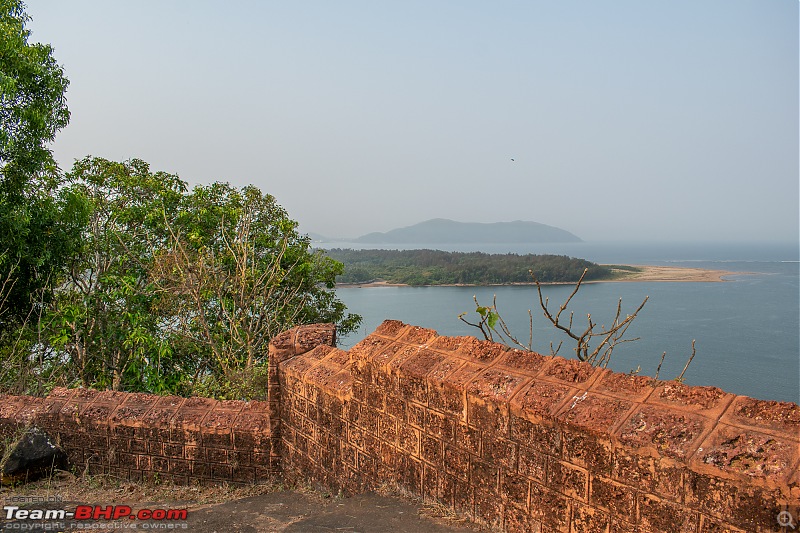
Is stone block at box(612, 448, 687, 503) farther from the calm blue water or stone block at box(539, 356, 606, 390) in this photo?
the calm blue water

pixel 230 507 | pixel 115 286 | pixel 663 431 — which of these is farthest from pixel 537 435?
pixel 115 286

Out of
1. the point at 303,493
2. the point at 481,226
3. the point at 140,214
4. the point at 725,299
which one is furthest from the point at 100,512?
the point at 481,226

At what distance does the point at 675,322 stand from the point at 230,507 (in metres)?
32.1

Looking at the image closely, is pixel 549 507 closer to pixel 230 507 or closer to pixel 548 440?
pixel 548 440

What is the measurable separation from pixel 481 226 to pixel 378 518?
577ft

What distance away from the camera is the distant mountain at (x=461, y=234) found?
544 feet

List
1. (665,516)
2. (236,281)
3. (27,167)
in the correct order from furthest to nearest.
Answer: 1. (236,281)
2. (27,167)
3. (665,516)

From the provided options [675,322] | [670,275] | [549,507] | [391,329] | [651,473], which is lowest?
[675,322]

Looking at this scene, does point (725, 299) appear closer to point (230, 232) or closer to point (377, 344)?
point (230, 232)

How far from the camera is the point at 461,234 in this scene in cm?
17112

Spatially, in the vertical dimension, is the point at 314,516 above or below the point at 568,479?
below

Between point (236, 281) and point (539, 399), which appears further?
point (236, 281)

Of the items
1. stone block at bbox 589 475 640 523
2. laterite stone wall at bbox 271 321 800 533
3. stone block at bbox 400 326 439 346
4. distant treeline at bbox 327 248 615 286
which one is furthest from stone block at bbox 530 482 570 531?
distant treeline at bbox 327 248 615 286

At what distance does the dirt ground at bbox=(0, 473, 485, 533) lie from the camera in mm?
3125
